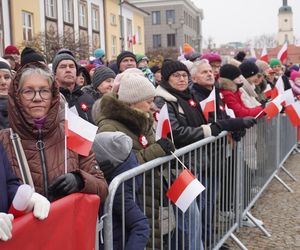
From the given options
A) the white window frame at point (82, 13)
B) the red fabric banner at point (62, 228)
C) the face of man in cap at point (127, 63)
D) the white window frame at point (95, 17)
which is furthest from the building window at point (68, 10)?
the red fabric banner at point (62, 228)

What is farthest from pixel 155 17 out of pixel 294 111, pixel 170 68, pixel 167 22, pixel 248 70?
pixel 170 68

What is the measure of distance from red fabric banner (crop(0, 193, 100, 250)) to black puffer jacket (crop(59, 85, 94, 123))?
2.40 m

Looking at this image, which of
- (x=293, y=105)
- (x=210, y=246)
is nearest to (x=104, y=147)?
(x=210, y=246)

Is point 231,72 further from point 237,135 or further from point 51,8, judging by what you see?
point 51,8

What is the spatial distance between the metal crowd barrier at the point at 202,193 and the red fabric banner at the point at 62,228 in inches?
8.9

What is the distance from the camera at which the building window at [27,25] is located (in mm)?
24241

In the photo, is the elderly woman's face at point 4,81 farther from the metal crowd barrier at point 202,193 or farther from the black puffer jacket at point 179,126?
the metal crowd barrier at point 202,193

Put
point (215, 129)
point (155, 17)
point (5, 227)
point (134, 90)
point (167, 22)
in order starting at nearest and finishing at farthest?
1. point (5, 227)
2. point (134, 90)
3. point (215, 129)
4. point (167, 22)
5. point (155, 17)

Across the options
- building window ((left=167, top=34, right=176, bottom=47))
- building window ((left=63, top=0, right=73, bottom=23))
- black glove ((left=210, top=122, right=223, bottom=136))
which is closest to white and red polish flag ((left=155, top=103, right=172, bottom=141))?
black glove ((left=210, top=122, right=223, bottom=136))

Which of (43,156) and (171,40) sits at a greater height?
(171,40)

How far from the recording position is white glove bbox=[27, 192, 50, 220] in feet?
6.70

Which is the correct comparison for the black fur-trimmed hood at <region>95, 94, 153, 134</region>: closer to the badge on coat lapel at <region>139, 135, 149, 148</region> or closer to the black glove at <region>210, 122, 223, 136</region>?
the badge on coat lapel at <region>139, 135, 149, 148</region>

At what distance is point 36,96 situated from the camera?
2602 millimetres

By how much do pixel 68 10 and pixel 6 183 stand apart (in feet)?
95.8
